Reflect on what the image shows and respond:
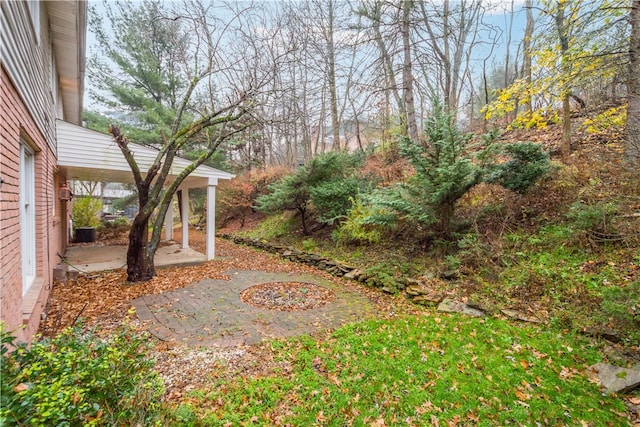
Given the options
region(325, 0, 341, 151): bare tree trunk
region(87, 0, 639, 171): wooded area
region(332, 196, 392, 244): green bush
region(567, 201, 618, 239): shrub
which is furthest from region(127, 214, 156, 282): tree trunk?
region(325, 0, 341, 151): bare tree trunk

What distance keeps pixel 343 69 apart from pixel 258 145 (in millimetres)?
A: 7276

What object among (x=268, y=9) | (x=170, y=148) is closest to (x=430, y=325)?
(x=170, y=148)

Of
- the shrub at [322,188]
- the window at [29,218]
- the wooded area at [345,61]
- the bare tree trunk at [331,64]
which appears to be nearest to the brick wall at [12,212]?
the window at [29,218]

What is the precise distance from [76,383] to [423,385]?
9.32 feet

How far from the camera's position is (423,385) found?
296 cm

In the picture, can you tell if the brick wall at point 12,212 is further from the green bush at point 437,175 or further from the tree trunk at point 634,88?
the tree trunk at point 634,88

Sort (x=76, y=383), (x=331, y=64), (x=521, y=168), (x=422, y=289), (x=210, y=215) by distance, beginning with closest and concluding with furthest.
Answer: (x=76, y=383) → (x=422, y=289) → (x=521, y=168) → (x=210, y=215) → (x=331, y=64)

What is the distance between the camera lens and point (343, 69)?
13.0 m

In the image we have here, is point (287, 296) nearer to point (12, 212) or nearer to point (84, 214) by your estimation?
point (12, 212)

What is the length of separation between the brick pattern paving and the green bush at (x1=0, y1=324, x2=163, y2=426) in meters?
1.69

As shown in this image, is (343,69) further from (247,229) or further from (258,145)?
(247,229)

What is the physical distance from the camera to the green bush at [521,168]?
18.6 feet

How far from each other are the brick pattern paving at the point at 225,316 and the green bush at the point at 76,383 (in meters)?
1.69

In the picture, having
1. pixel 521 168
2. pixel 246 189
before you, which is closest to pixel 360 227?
pixel 521 168
